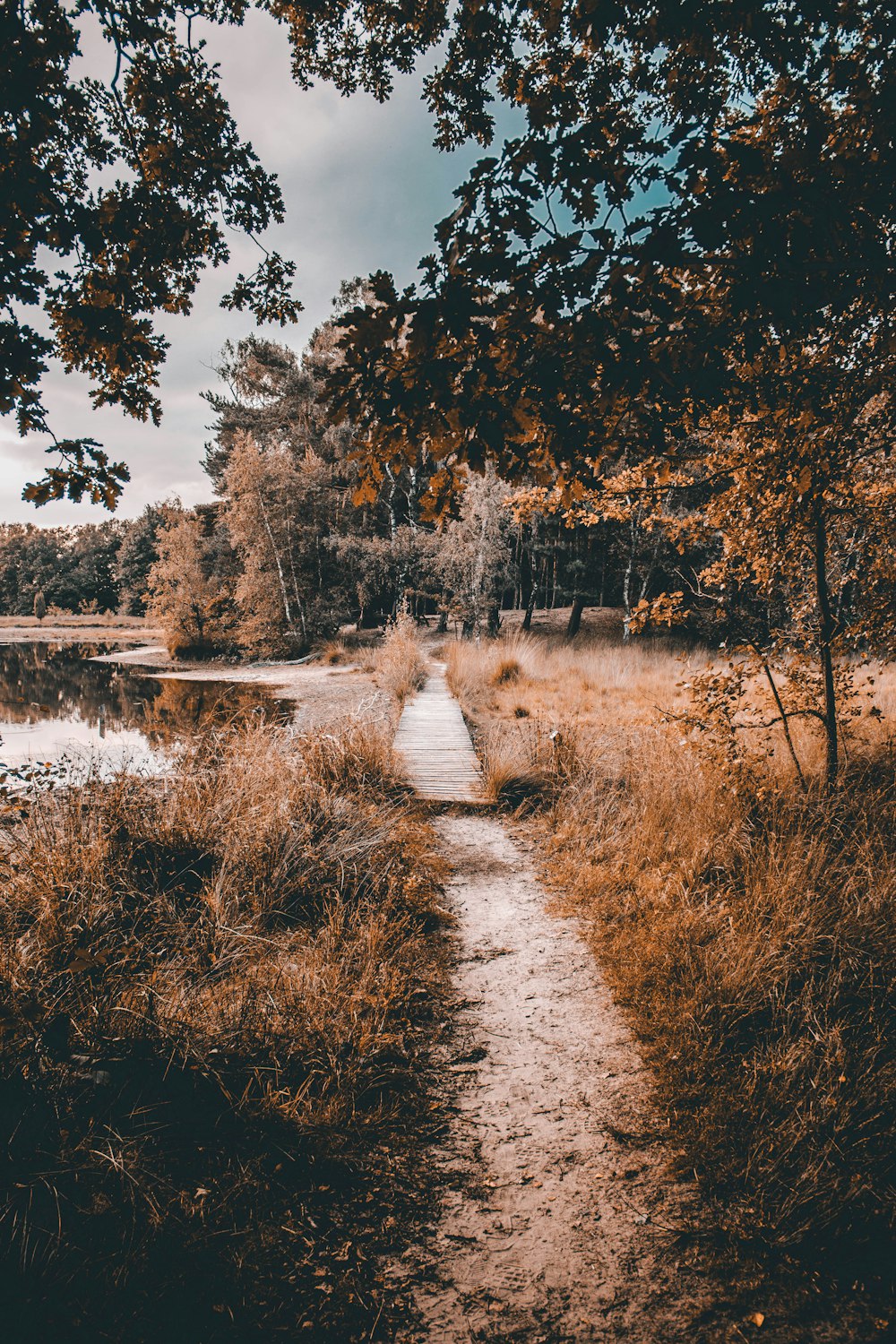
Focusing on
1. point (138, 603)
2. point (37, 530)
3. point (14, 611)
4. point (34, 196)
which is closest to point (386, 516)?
point (34, 196)

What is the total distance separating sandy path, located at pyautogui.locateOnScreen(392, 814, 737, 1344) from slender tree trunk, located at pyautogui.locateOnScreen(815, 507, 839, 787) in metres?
2.84

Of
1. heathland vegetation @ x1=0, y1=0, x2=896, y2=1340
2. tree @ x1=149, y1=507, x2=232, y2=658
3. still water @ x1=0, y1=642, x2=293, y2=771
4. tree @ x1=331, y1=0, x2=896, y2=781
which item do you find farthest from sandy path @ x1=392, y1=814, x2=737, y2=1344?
tree @ x1=149, y1=507, x2=232, y2=658

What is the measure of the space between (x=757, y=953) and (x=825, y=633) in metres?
2.61

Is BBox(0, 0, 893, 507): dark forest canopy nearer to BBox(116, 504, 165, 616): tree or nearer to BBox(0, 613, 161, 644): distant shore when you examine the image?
BBox(0, 613, 161, 644): distant shore

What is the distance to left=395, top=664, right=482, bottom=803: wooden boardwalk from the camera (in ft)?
20.6

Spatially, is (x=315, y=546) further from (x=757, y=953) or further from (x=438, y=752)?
(x=757, y=953)

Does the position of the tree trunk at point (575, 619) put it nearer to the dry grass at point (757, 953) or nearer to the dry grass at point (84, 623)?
the dry grass at point (757, 953)

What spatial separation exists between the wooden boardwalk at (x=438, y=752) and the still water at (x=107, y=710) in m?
1.87

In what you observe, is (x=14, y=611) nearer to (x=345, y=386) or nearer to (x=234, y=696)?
(x=234, y=696)

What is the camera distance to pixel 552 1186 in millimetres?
1960

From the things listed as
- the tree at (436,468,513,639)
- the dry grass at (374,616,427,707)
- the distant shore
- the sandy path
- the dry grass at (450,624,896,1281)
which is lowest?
the sandy path

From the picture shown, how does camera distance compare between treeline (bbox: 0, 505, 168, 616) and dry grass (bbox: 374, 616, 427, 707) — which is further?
treeline (bbox: 0, 505, 168, 616)

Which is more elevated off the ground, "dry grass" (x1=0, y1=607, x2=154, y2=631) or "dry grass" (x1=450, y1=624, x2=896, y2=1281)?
"dry grass" (x1=0, y1=607, x2=154, y2=631)

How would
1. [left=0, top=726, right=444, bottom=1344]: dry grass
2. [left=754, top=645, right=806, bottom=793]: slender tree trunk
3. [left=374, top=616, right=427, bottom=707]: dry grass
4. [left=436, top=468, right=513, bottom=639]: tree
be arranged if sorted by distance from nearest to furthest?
[left=0, top=726, right=444, bottom=1344]: dry grass < [left=754, top=645, right=806, bottom=793]: slender tree trunk < [left=374, top=616, right=427, bottom=707]: dry grass < [left=436, top=468, right=513, bottom=639]: tree
